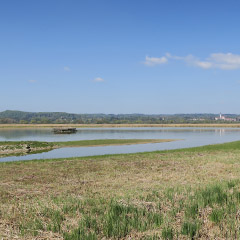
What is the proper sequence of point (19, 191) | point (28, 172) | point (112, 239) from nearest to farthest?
point (112, 239)
point (19, 191)
point (28, 172)

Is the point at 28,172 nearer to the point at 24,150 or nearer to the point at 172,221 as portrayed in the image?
the point at 172,221

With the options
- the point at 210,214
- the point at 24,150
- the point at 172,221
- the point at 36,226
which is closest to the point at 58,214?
the point at 36,226

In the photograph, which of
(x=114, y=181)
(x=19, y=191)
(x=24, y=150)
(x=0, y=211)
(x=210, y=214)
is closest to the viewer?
(x=210, y=214)

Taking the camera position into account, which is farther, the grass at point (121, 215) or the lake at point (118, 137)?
the lake at point (118, 137)

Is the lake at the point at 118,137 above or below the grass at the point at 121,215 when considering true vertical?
below

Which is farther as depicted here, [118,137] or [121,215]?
[118,137]

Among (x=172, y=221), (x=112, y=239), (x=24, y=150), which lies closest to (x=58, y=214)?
(x=112, y=239)

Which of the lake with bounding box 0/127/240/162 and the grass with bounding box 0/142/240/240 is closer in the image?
the grass with bounding box 0/142/240/240

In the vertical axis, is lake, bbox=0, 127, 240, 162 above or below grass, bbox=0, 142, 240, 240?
below

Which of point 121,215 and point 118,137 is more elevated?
point 121,215

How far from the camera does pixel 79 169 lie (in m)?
20.5

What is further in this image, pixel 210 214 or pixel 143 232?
pixel 210 214

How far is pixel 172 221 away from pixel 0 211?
520 cm

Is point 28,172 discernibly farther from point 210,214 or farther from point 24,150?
point 24,150
